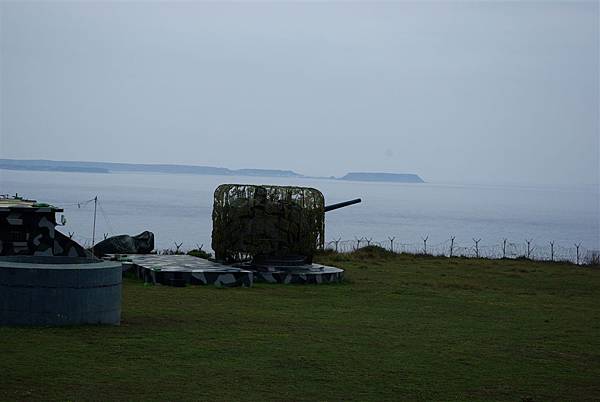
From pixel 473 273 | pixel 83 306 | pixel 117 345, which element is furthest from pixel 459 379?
pixel 473 273

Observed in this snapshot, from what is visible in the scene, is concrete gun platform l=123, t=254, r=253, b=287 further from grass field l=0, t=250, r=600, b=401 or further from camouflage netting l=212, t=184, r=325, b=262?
camouflage netting l=212, t=184, r=325, b=262

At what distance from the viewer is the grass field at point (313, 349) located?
332 inches

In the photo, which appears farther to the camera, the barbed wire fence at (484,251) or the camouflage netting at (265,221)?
the barbed wire fence at (484,251)

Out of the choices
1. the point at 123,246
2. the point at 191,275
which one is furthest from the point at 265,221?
the point at 123,246

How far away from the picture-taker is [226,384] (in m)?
8.54

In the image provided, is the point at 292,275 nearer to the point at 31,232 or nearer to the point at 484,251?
the point at 31,232

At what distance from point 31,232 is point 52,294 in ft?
20.0

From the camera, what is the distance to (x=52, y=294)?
430 inches

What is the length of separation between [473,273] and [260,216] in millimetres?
5886

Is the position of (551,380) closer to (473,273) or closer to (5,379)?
(5,379)

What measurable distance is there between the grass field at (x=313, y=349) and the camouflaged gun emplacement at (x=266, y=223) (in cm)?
246

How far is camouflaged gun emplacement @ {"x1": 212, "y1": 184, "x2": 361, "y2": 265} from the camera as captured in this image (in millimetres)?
19578

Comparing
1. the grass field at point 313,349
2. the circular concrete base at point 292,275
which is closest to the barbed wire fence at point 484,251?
the circular concrete base at point 292,275

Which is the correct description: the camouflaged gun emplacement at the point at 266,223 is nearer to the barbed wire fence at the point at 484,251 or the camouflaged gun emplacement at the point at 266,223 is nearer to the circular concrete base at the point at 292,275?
the circular concrete base at the point at 292,275
